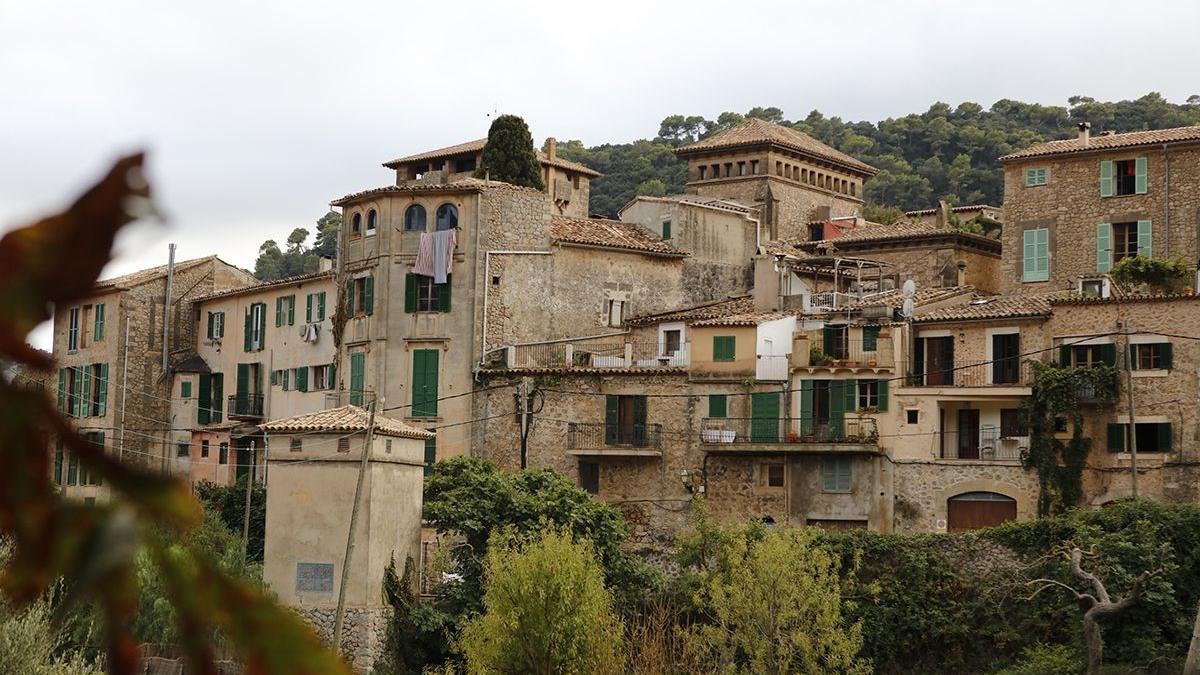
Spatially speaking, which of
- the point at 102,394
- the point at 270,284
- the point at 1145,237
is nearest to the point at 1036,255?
the point at 1145,237

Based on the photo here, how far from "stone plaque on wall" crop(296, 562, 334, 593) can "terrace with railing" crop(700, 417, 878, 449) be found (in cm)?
1206

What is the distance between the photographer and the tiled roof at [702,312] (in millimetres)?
49375

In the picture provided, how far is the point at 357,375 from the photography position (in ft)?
170

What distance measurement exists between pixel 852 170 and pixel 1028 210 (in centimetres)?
2576

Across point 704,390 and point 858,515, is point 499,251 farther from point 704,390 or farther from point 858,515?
point 858,515

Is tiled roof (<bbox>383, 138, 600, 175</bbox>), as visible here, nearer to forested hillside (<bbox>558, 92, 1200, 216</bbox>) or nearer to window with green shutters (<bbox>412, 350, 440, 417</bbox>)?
window with green shutters (<bbox>412, 350, 440, 417</bbox>)

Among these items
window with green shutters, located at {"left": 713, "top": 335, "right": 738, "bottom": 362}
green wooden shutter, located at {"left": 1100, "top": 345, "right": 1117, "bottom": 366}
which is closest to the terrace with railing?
window with green shutters, located at {"left": 713, "top": 335, "right": 738, "bottom": 362}

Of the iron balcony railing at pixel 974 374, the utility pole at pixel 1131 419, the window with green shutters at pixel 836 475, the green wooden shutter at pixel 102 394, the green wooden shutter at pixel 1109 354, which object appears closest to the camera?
the utility pole at pixel 1131 419

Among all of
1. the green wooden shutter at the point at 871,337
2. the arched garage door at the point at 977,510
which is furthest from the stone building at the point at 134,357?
the arched garage door at the point at 977,510

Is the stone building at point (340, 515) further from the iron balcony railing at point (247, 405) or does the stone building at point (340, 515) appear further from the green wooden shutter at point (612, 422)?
the iron balcony railing at point (247, 405)

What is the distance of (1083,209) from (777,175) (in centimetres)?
2283

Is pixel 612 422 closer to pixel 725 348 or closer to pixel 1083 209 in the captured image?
pixel 725 348

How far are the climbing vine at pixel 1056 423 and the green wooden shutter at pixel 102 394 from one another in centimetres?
3286

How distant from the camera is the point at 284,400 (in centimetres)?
5688
